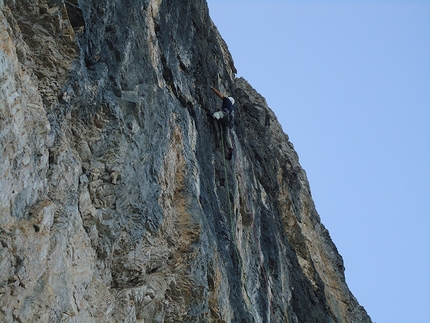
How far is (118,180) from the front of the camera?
796 cm

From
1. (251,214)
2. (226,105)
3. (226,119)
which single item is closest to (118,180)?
(226,119)

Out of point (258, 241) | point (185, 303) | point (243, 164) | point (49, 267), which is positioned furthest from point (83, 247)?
point (243, 164)

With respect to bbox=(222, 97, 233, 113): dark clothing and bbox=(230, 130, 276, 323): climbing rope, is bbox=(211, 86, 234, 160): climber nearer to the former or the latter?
bbox=(222, 97, 233, 113): dark clothing

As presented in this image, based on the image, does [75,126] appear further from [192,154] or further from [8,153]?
[192,154]

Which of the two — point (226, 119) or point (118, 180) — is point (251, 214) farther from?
point (118, 180)

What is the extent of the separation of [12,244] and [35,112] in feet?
5.77

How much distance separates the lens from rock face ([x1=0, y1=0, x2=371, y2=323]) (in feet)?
20.0

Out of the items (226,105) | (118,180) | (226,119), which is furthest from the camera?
(226,105)

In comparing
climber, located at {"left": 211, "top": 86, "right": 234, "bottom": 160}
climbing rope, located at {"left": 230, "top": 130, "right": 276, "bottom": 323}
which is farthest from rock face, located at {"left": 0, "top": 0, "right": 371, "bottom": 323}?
climber, located at {"left": 211, "top": 86, "right": 234, "bottom": 160}

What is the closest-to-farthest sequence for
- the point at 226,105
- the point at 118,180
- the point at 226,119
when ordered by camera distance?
the point at 118,180
the point at 226,119
the point at 226,105

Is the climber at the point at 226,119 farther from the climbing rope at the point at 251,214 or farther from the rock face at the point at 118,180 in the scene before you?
the climbing rope at the point at 251,214

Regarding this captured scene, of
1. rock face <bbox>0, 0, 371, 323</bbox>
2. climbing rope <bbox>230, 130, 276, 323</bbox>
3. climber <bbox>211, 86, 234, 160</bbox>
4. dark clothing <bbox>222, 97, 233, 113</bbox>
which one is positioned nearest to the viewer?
rock face <bbox>0, 0, 371, 323</bbox>

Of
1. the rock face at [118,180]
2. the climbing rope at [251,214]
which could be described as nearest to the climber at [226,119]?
the rock face at [118,180]

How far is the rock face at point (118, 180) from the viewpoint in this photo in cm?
611
